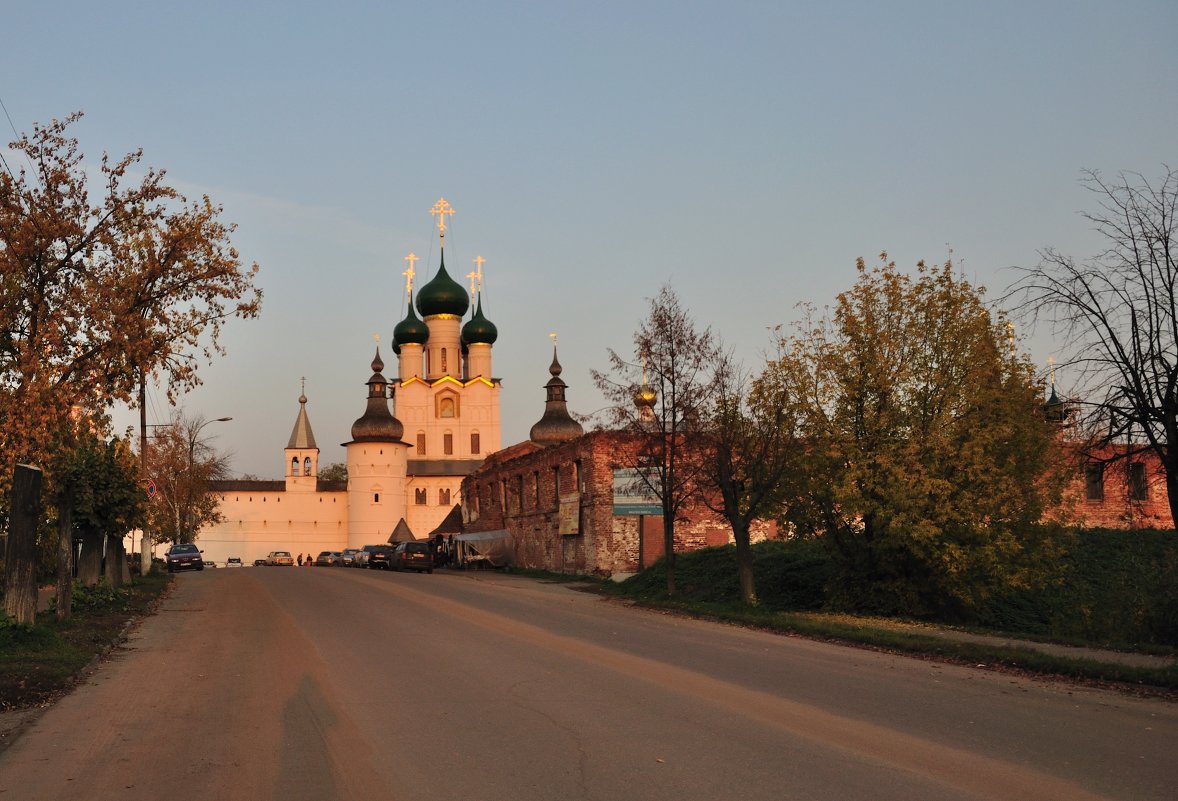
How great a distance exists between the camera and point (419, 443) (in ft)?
345

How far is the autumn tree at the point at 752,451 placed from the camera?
2512 cm

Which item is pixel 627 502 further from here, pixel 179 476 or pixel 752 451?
pixel 179 476

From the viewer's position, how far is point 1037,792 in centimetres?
699

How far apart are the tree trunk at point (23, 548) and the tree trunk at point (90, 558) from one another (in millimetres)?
11636

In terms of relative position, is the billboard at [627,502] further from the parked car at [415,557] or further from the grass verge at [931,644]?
the parked car at [415,557]

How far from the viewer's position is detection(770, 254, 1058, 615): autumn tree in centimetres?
2255

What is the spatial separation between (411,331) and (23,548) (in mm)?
87859

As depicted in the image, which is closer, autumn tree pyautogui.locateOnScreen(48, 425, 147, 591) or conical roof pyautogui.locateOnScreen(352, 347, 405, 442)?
autumn tree pyautogui.locateOnScreen(48, 425, 147, 591)

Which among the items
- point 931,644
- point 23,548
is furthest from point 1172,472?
point 23,548

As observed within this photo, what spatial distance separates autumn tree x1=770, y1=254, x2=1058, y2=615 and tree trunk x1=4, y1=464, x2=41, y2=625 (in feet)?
49.8

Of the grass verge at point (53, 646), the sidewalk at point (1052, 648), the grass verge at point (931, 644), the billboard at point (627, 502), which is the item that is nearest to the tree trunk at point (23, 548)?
the grass verge at point (53, 646)

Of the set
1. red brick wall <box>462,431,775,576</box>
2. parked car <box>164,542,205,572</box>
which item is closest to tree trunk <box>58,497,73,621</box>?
red brick wall <box>462,431,775,576</box>

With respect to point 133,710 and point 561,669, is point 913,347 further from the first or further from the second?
point 133,710

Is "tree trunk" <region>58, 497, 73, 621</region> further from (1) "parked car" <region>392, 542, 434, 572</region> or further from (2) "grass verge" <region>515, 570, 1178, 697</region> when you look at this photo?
(1) "parked car" <region>392, 542, 434, 572</region>
